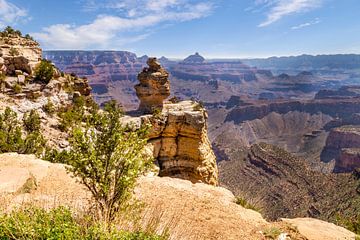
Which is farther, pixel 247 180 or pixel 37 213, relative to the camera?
pixel 247 180

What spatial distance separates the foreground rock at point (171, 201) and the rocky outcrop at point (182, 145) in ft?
58.0

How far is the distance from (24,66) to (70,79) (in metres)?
6.65

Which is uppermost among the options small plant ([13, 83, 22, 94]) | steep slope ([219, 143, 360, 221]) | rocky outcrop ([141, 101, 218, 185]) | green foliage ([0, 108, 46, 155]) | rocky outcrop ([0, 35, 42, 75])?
rocky outcrop ([0, 35, 42, 75])

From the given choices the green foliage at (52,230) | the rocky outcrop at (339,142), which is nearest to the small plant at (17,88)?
the green foliage at (52,230)

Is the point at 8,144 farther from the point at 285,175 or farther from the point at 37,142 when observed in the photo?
the point at 285,175

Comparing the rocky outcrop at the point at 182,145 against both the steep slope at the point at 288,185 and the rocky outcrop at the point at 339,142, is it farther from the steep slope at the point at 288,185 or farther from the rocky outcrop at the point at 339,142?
the rocky outcrop at the point at 339,142

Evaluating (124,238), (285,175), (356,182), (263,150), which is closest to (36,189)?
(124,238)

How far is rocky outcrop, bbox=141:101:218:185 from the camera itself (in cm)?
3734

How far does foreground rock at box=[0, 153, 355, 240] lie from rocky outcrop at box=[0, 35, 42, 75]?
59.3 feet

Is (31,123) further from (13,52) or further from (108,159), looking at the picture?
(108,159)

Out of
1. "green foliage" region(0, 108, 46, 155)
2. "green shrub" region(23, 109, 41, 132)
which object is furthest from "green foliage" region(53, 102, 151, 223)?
"green shrub" region(23, 109, 41, 132)

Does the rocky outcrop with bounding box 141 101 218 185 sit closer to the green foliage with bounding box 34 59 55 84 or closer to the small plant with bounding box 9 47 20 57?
the green foliage with bounding box 34 59 55 84

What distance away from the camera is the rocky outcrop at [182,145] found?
37.3 meters

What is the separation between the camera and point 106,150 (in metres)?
11.2
